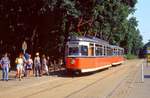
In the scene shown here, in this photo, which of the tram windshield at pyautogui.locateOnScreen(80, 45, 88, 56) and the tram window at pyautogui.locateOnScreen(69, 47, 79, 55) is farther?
the tram windshield at pyautogui.locateOnScreen(80, 45, 88, 56)

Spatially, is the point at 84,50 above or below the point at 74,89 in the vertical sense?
→ above

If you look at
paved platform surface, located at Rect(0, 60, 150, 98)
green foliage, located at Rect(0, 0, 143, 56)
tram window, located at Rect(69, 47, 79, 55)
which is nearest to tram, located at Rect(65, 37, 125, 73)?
tram window, located at Rect(69, 47, 79, 55)

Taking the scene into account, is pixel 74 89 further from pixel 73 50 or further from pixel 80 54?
pixel 73 50

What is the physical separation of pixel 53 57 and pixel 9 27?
920 centimetres

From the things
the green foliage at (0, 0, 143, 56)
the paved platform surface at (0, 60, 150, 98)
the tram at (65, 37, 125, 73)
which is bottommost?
the paved platform surface at (0, 60, 150, 98)

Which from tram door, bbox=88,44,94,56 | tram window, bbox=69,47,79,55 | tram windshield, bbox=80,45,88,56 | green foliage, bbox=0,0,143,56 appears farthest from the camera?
green foliage, bbox=0,0,143,56

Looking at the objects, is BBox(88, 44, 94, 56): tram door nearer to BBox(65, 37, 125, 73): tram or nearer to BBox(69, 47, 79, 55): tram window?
BBox(65, 37, 125, 73): tram

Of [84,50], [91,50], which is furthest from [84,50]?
[91,50]

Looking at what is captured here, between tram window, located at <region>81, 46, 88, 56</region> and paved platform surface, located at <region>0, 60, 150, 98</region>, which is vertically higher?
tram window, located at <region>81, 46, 88, 56</region>

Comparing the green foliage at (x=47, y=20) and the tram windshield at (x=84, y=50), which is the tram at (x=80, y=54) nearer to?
the tram windshield at (x=84, y=50)

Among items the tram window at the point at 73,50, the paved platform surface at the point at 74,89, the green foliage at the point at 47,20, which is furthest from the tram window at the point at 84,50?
the green foliage at the point at 47,20

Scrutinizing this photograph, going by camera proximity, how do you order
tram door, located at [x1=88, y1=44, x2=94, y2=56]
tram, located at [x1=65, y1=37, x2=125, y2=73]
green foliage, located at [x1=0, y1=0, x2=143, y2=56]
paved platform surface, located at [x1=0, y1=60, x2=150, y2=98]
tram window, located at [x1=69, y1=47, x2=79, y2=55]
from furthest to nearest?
green foliage, located at [x1=0, y1=0, x2=143, y2=56] → tram door, located at [x1=88, y1=44, x2=94, y2=56] → tram window, located at [x1=69, y1=47, x2=79, y2=55] → tram, located at [x1=65, y1=37, x2=125, y2=73] → paved platform surface, located at [x1=0, y1=60, x2=150, y2=98]

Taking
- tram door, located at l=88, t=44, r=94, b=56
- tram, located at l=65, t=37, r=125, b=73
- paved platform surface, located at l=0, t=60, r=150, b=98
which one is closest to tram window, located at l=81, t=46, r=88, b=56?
tram, located at l=65, t=37, r=125, b=73

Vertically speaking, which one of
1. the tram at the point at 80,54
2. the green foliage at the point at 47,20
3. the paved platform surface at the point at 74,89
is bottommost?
the paved platform surface at the point at 74,89
